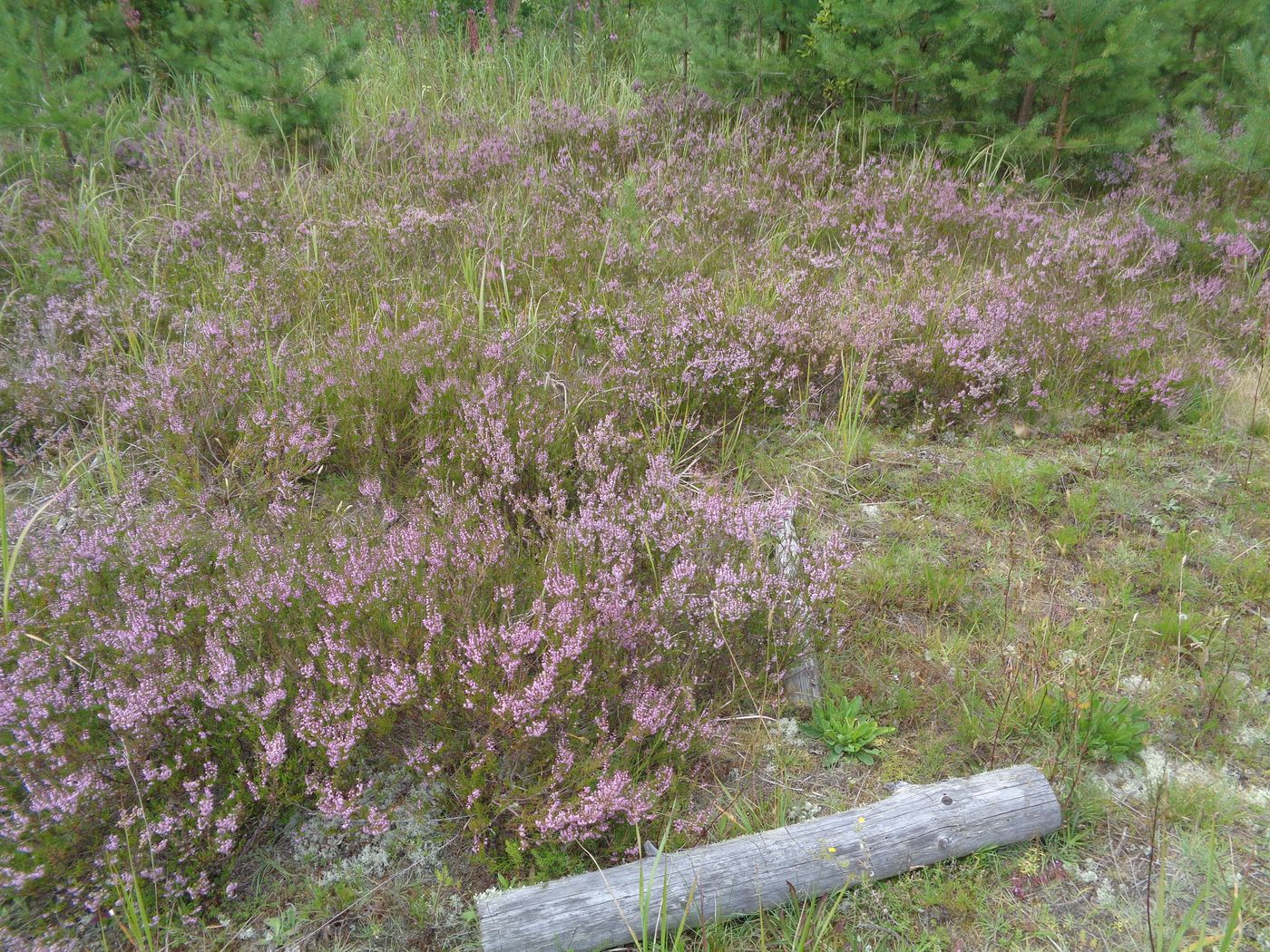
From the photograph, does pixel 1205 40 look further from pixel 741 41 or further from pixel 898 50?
pixel 741 41

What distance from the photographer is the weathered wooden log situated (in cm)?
200

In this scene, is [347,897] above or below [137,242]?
below

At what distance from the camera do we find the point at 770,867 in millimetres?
2115

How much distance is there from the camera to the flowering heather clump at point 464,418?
7.46ft

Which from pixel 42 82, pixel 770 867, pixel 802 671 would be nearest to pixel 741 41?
pixel 42 82

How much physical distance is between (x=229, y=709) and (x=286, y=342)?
2.16 meters

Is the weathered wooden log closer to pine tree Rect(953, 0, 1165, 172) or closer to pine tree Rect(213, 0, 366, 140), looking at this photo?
pine tree Rect(953, 0, 1165, 172)

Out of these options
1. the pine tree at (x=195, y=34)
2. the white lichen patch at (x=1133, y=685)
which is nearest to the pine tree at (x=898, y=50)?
the pine tree at (x=195, y=34)

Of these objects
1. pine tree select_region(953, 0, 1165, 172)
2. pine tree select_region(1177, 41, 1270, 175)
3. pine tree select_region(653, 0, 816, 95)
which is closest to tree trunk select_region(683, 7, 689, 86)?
pine tree select_region(653, 0, 816, 95)

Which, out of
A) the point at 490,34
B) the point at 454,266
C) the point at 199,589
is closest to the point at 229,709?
the point at 199,589

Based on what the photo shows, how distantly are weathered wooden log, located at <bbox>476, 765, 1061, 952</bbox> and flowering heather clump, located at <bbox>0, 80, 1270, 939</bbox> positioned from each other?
18 cm

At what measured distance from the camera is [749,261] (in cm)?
483

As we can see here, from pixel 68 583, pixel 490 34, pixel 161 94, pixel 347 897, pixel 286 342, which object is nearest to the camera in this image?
pixel 347 897

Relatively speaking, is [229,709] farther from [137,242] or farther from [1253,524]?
[1253,524]
